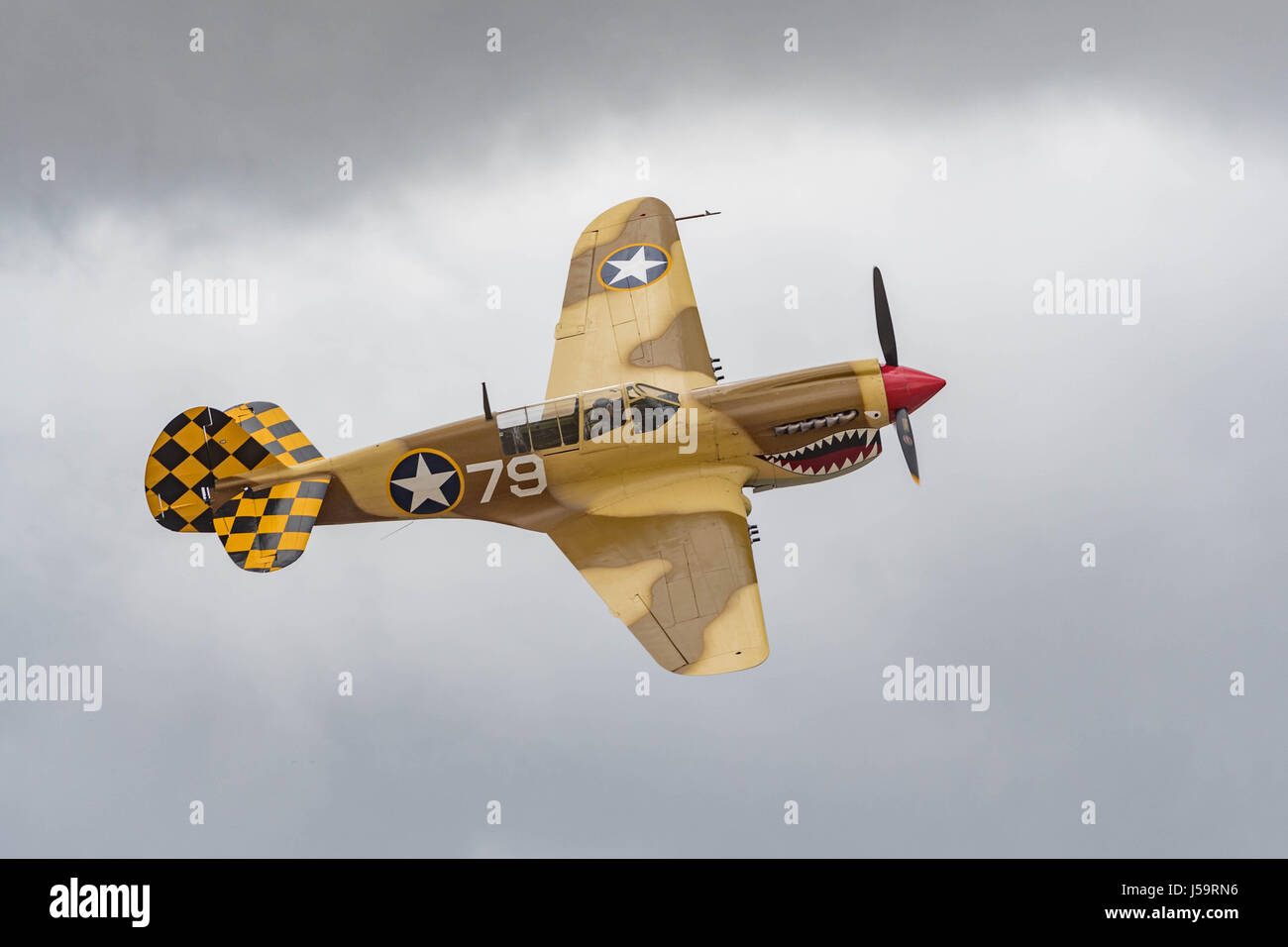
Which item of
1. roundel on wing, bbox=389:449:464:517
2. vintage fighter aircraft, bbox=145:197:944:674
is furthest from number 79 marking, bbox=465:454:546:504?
roundel on wing, bbox=389:449:464:517

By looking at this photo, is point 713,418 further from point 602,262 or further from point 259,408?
point 259,408

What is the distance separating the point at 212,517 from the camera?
2017 centimetres

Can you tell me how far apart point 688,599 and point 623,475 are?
2.19 m

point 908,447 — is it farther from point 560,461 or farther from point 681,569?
point 560,461

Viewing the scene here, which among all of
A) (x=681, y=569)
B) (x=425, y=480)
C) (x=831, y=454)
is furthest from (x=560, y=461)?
(x=831, y=454)

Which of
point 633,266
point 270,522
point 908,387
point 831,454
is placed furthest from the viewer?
point 633,266

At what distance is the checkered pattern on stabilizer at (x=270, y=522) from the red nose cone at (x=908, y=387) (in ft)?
23.4

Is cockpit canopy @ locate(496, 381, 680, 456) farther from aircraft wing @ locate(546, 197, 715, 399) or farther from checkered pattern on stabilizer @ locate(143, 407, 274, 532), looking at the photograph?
checkered pattern on stabilizer @ locate(143, 407, 274, 532)

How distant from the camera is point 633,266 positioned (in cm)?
2236

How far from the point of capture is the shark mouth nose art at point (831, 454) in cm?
2048

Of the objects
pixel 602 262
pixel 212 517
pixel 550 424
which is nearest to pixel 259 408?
pixel 212 517

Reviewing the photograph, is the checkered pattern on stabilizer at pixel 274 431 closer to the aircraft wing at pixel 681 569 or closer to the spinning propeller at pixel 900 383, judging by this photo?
the aircraft wing at pixel 681 569

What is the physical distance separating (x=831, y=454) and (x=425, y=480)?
518 centimetres

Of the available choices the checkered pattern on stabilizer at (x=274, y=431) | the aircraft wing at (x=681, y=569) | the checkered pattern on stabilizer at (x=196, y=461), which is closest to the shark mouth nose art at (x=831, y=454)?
the aircraft wing at (x=681, y=569)
